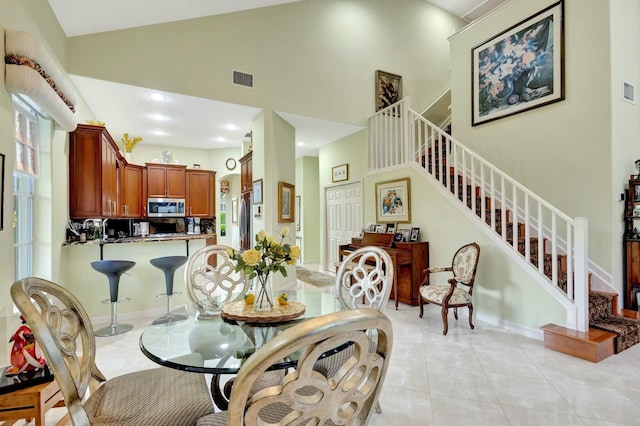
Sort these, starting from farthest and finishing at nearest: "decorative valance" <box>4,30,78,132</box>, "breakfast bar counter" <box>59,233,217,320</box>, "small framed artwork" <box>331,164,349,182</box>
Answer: "small framed artwork" <box>331,164,349,182</box> < "breakfast bar counter" <box>59,233,217,320</box> < "decorative valance" <box>4,30,78,132</box>

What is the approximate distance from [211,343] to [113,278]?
256 centimetres

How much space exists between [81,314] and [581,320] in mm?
3826

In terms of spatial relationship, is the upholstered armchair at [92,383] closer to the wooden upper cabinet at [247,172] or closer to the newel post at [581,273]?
the newel post at [581,273]

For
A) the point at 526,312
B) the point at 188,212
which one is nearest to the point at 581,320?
the point at 526,312

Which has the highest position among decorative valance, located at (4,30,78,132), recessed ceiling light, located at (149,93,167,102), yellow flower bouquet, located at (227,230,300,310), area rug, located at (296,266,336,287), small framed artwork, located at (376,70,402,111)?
small framed artwork, located at (376,70,402,111)

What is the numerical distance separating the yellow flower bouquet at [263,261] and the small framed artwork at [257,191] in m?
3.36

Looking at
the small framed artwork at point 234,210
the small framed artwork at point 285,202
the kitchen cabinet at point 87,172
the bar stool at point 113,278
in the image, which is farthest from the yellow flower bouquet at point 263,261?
the small framed artwork at point 234,210

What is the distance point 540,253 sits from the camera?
3238mm

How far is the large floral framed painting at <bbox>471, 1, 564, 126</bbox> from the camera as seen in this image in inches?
158

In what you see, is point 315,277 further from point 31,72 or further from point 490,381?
point 31,72

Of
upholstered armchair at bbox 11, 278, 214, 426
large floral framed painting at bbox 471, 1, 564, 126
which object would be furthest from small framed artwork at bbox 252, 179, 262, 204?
upholstered armchair at bbox 11, 278, 214, 426

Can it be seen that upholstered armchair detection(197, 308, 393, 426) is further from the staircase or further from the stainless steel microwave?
the stainless steel microwave

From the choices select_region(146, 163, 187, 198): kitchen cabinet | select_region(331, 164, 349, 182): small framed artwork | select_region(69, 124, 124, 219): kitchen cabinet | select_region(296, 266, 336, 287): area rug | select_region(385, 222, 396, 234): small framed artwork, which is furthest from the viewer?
select_region(146, 163, 187, 198): kitchen cabinet

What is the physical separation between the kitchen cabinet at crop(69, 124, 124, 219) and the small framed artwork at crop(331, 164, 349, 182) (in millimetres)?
4130
